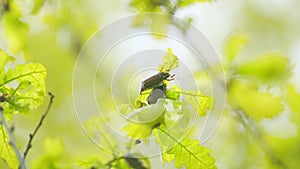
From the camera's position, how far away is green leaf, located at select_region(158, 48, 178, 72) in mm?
672

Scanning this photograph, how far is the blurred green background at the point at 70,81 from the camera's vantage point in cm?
104

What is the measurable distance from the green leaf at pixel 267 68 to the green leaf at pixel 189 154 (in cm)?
43

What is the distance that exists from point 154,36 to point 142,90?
31 centimetres

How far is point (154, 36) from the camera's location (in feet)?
3.09

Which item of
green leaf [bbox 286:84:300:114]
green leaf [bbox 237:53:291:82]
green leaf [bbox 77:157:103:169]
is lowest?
green leaf [bbox 77:157:103:169]

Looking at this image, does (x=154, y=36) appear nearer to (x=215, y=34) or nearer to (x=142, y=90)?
(x=142, y=90)

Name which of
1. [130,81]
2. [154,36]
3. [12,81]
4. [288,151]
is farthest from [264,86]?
[12,81]

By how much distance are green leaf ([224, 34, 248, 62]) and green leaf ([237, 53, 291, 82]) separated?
3cm

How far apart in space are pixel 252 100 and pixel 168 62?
1.42ft

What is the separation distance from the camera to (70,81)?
1.29m

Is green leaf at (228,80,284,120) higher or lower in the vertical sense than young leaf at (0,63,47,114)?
higher

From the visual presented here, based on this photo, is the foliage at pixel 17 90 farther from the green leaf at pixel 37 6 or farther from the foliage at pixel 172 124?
the green leaf at pixel 37 6

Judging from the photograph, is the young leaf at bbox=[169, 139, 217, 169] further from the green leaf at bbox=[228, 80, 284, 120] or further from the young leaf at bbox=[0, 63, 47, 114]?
the green leaf at bbox=[228, 80, 284, 120]

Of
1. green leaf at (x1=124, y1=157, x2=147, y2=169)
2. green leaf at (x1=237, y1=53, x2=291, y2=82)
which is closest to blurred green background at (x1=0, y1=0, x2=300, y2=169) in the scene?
green leaf at (x1=237, y1=53, x2=291, y2=82)
